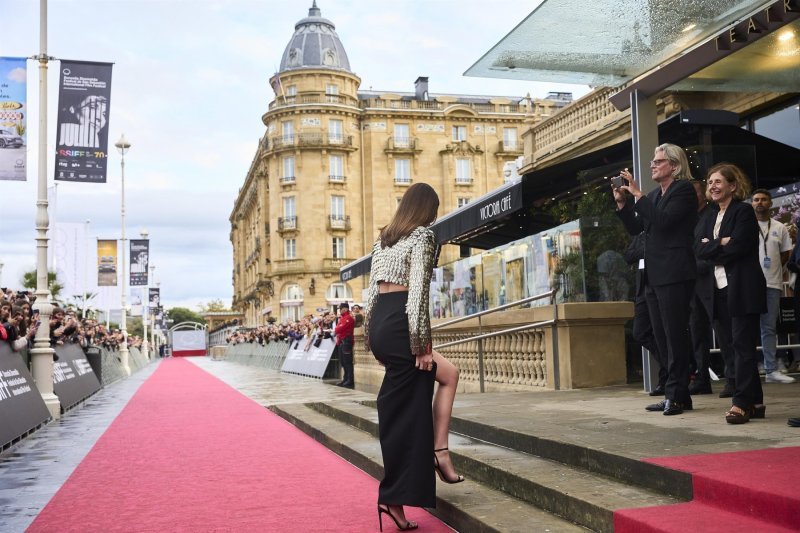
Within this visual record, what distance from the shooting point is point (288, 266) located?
6962 centimetres

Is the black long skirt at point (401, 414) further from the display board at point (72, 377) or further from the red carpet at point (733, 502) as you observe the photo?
the display board at point (72, 377)

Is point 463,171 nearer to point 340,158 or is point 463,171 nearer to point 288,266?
point 340,158

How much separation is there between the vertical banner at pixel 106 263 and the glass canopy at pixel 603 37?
106 ft

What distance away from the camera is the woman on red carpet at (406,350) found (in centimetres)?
477

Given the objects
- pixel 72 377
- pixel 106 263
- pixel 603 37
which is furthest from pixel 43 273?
pixel 106 263

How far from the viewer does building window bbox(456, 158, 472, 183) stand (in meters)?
73.2

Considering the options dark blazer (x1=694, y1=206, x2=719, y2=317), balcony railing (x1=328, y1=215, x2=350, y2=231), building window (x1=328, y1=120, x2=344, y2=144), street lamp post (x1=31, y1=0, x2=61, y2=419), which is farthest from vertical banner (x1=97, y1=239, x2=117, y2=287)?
dark blazer (x1=694, y1=206, x2=719, y2=317)

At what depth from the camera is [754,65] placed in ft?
25.8

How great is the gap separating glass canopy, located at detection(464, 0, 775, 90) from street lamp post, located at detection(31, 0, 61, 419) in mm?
8518

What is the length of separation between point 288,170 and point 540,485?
66.7 metres

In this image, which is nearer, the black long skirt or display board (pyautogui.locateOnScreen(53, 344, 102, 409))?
the black long skirt

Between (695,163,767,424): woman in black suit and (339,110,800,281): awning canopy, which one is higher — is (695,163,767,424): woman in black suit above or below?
below

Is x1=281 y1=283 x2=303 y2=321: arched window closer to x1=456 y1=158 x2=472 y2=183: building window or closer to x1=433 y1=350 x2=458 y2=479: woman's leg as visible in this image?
x1=456 y1=158 x2=472 y2=183: building window

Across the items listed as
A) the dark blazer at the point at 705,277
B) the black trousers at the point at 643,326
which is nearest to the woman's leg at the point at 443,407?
the dark blazer at the point at 705,277
